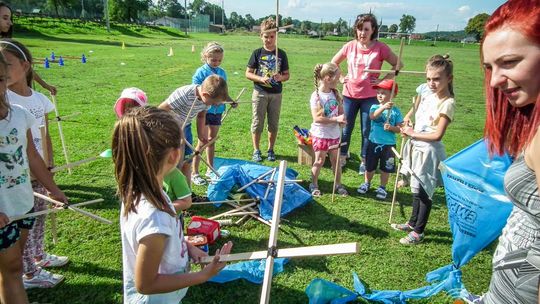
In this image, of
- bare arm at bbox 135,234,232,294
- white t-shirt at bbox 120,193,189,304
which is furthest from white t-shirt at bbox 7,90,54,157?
bare arm at bbox 135,234,232,294

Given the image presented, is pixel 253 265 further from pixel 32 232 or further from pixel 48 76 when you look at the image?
pixel 48 76

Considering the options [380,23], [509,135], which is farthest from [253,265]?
[380,23]

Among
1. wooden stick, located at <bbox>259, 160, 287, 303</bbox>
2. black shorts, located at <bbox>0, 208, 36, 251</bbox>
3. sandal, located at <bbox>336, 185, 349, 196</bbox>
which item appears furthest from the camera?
sandal, located at <bbox>336, 185, 349, 196</bbox>

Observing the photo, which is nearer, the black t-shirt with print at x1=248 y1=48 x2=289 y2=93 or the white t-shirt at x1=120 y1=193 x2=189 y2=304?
the white t-shirt at x1=120 y1=193 x2=189 y2=304

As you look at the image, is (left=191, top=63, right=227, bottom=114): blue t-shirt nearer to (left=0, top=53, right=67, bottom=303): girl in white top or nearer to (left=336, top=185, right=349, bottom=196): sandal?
(left=336, top=185, right=349, bottom=196): sandal

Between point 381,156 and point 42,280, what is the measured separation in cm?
445

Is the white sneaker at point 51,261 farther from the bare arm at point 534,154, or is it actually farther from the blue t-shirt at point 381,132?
the blue t-shirt at point 381,132

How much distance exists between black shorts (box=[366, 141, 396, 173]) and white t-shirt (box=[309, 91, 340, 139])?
570 millimetres

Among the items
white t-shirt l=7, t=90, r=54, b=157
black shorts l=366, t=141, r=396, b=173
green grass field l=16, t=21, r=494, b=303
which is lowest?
green grass field l=16, t=21, r=494, b=303

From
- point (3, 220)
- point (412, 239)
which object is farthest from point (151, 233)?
point (412, 239)

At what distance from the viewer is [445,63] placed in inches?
153

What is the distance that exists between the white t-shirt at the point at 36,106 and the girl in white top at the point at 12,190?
102 centimetres

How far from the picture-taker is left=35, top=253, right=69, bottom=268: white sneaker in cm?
366

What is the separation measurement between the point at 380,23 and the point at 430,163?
2608 mm
